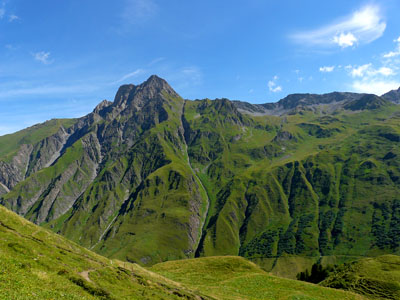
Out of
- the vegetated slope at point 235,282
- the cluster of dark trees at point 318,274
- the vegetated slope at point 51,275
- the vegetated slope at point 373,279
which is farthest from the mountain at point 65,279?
the cluster of dark trees at point 318,274

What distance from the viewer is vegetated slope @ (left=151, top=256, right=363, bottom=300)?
5847 cm

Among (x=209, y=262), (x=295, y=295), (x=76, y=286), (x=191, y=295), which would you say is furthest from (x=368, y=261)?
(x=76, y=286)

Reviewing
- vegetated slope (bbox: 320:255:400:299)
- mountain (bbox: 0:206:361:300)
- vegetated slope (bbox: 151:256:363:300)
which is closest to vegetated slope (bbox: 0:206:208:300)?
mountain (bbox: 0:206:361:300)

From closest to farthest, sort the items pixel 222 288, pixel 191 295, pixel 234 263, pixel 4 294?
pixel 4 294
pixel 191 295
pixel 222 288
pixel 234 263

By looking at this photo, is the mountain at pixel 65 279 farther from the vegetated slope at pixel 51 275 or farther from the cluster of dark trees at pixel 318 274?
the cluster of dark trees at pixel 318 274

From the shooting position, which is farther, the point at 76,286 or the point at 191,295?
the point at 191,295

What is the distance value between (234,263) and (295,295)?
3595cm

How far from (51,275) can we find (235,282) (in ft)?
174

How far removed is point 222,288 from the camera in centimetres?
6406

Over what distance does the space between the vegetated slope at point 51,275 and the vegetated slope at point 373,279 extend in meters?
45.1

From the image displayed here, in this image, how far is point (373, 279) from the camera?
68062mm

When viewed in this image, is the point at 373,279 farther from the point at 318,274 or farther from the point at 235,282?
the point at 318,274

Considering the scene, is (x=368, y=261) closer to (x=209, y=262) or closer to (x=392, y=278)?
(x=392, y=278)

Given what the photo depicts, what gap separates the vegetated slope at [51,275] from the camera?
23820 millimetres
